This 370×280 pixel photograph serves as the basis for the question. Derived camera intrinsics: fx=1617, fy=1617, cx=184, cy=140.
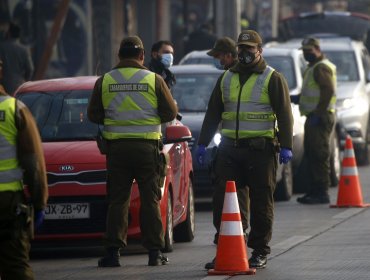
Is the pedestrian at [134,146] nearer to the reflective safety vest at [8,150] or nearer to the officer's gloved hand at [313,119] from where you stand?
the reflective safety vest at [8,150]

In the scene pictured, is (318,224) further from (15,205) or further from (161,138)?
(15,205)

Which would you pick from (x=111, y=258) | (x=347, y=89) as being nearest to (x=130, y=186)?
(x=111, y=258)

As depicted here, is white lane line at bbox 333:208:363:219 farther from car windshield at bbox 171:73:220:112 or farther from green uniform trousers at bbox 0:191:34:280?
green uniform trousers at bbox 0:191:34:280

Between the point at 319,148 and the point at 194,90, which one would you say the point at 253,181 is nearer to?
the point at 319,148

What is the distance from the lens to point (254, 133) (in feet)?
41.3

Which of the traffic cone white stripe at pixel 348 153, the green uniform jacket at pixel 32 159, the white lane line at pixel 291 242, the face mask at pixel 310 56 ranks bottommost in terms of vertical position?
the white lane line at pixel 291 242

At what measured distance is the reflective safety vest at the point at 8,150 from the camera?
904 cm

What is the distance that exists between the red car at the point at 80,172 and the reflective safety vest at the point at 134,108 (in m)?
0.68

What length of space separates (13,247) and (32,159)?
1.62 ft

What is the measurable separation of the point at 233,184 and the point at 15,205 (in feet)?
11.2

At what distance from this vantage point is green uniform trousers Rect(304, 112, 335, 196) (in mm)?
18781

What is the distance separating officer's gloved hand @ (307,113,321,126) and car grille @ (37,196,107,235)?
589cm

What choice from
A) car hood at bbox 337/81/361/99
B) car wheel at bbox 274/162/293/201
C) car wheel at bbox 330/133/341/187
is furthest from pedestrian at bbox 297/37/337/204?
car hood at bbox 337/81/361/99

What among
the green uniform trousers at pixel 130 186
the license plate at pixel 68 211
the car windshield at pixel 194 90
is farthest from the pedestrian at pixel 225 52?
the car windshield at pixel 194 90
